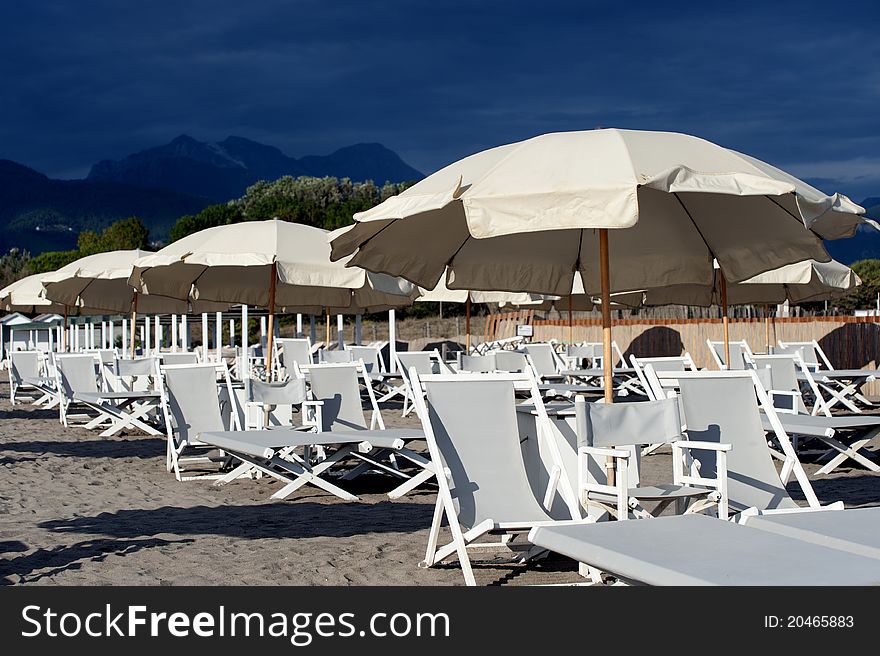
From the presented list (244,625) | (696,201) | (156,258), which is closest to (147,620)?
(244,625)

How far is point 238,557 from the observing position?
15.8 ft

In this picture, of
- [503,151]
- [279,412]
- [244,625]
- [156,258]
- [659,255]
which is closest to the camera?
[244,625]

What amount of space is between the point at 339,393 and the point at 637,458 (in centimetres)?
337

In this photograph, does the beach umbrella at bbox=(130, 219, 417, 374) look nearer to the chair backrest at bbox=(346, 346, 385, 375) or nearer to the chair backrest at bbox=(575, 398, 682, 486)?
the chair backrest at bbox=(346, 346, 385, 375)

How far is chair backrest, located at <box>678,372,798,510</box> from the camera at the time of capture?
16.0 feet

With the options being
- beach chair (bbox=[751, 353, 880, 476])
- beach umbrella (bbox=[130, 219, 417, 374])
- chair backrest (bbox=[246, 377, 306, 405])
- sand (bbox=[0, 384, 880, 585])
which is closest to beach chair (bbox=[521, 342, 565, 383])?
beach umbrella (bbox=[130, 219, 417, 374])

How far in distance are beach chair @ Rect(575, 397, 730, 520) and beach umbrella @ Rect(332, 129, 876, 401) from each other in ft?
1.62

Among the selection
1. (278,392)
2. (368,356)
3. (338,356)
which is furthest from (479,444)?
(368,356)

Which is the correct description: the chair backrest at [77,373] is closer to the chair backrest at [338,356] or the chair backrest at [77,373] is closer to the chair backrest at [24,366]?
the chair backrest at [338,356]

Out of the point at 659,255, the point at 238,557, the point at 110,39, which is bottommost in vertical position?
the point at 238,557

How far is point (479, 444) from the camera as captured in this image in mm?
4719

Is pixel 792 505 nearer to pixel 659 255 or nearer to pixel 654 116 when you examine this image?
pixel 659 255

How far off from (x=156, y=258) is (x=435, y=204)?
5538mm

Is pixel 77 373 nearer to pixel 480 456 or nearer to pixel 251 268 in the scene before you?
pixel 251 268
